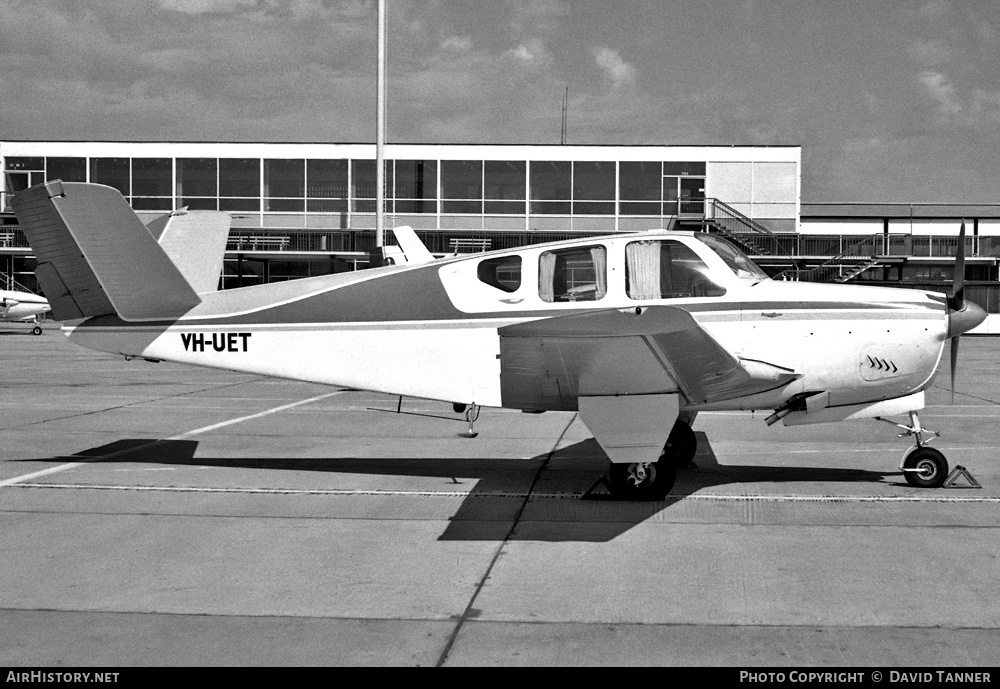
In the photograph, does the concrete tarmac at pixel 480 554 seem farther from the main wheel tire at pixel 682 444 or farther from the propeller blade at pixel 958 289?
the propeller blade at pixel 958 289

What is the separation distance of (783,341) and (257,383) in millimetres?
14315

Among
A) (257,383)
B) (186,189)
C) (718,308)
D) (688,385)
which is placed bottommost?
(257,383)

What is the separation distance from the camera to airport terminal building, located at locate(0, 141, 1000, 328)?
125 feet

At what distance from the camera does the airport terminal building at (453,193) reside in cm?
3819

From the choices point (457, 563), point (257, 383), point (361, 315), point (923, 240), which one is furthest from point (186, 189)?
point (457, 563)

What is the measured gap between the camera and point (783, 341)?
8.51 metres

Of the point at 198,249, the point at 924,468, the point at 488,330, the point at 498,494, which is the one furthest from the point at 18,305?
the point at 924,468

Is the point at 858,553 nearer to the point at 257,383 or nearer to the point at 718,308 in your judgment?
the point at 718,308

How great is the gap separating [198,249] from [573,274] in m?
4.10

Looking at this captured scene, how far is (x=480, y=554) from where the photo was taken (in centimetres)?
669

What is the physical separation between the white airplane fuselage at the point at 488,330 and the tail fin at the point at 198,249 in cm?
58

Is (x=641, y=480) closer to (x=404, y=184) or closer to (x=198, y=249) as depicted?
(x=198, y=249)

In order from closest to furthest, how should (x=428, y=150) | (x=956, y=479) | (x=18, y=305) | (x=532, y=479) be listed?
(x=956, y=479)
(x=532, y=479)
(x=18, y=305)
(x=428, y=150)

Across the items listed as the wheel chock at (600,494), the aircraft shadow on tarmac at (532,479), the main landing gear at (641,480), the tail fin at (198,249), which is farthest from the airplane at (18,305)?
the main landing gear at (641,480)
